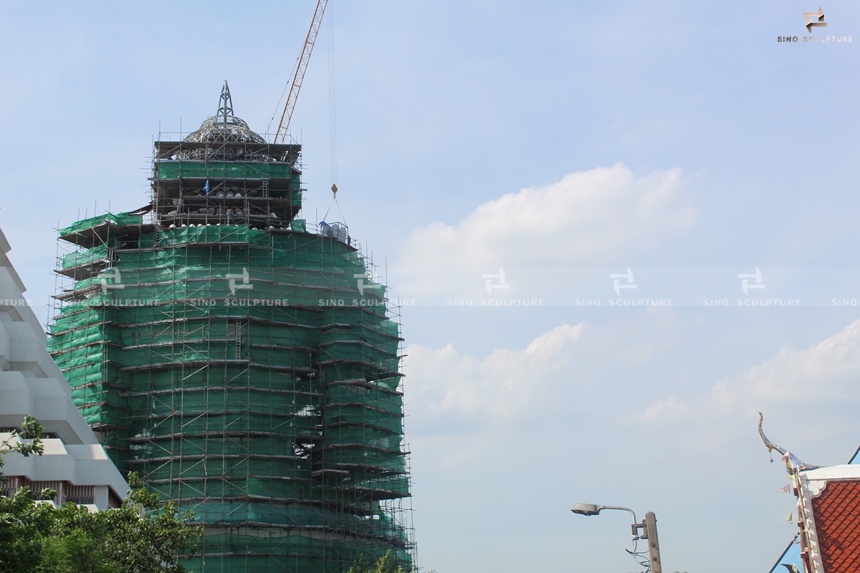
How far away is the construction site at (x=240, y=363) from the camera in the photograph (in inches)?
3002

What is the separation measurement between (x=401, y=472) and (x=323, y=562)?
11.4 m

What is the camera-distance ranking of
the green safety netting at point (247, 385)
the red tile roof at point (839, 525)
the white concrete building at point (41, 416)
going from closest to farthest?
1. the red tile roof at point (839, 525)
2. the white concrete building at point (41, 416)
3. the green safety netting at point (247, 385)

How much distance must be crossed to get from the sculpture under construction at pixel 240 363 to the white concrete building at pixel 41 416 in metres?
19.5

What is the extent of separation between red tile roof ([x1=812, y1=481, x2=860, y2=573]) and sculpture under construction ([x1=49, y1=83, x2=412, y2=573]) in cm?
4764

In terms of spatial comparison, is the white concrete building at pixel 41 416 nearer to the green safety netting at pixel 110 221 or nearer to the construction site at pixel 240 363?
the construction site at pixel 240 363

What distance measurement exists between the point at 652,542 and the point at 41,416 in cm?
3830

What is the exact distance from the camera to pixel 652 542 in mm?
23266

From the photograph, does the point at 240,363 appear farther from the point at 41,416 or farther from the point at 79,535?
the point at 79,535

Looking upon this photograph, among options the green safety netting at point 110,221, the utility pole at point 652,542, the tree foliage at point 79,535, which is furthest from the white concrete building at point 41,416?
the utility pole at point 652,542

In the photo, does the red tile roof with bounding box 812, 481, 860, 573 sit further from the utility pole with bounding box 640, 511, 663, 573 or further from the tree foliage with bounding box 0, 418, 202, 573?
the tree foliage with bounding box 0, 418, 202, 573

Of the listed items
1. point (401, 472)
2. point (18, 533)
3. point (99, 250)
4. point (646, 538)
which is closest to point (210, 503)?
point (401, 472)

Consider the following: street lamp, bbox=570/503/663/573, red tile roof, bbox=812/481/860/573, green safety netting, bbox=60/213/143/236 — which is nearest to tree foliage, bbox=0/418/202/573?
street lamp, bbox=570/503/663/573

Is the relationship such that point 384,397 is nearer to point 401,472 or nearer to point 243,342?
point 401,472

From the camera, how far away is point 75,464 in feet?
166
